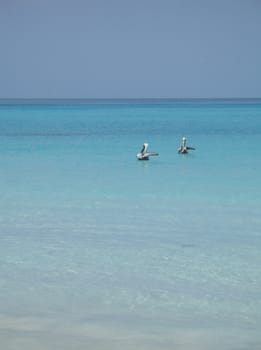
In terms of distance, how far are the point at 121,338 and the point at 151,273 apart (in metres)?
2.05

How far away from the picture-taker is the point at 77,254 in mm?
10016

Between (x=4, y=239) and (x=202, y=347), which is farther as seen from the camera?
(x=4, y=239)

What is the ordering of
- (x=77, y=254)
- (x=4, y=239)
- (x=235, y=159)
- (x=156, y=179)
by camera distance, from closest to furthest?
(x=77, y=254) < (x=4, y=239) < (x=156, y=179) < (x=235, y=159)

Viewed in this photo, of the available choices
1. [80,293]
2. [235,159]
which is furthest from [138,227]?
[235,159]

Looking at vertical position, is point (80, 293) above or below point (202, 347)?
above

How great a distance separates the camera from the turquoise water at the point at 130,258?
7195 millimetres

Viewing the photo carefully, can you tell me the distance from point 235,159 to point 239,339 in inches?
637

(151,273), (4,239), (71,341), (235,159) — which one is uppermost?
(235,159)

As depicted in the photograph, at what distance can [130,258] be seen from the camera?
9781 millimetres

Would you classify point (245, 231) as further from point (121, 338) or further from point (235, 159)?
point (235, 159)

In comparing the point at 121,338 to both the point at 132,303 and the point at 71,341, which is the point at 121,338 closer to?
the point at 71,341

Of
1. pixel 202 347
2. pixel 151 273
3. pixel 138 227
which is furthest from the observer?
pixel 138 227

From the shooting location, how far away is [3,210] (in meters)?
13.3

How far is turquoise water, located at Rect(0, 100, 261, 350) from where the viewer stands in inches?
283
